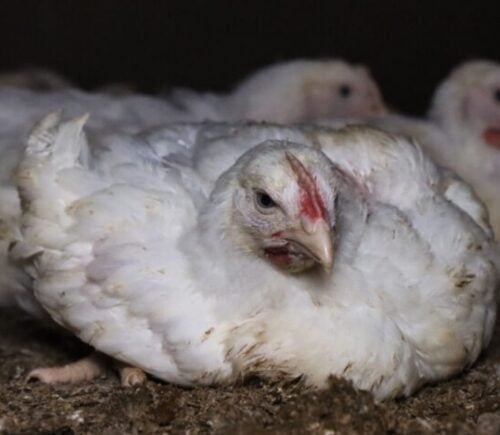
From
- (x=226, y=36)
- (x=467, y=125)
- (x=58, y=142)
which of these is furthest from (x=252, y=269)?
(x=226, y=36)

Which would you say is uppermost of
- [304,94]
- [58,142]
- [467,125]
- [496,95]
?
[58,142]

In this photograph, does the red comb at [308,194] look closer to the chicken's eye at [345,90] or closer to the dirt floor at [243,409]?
the dirt floor at [243,409]

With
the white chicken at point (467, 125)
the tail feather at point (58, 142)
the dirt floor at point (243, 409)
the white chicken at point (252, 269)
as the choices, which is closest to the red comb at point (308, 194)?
the white chicken at point (252, 269)

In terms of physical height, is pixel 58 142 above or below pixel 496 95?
above

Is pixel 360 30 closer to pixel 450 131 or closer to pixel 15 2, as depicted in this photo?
pixel 450 131

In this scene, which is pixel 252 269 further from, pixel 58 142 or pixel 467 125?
pixel 467 125

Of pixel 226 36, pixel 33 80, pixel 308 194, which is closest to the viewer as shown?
pixel 308 194

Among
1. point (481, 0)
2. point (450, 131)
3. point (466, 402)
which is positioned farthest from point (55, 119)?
point (481, 0)
